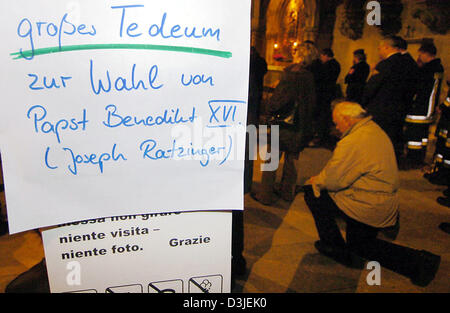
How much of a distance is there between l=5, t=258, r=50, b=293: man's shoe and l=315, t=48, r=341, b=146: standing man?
515 cm

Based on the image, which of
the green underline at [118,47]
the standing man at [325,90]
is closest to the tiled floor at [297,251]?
the green underline at [118,47]

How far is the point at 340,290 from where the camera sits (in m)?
2.22

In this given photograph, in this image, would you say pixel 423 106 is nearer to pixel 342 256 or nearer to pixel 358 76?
pixel 358 76

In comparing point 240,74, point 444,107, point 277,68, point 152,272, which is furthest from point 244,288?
point 277,68

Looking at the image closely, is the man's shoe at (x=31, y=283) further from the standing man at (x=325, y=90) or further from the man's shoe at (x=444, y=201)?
the standing man at (x=325, y=90)

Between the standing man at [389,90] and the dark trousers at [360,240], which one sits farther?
the standing man at [389,90]

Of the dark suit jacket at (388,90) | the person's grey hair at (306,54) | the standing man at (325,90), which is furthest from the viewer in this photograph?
the standing man at (325,90)

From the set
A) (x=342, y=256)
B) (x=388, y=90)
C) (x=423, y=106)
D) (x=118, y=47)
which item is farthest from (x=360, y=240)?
(x=423, y=106)

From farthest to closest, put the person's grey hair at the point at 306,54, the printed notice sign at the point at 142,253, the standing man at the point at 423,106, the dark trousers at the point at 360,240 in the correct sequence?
the standing man at the point at 423,106 → the person's grey hair at the point at 306,54 → the dark trousers at the point at 360,240 → the printed notice sign at the point at 142,253

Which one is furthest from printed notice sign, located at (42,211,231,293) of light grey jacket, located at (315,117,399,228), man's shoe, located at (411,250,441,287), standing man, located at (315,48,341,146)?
standing man, located at (315,48,341,146)

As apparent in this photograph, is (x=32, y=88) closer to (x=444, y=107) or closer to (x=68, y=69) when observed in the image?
(x=68, y=69)

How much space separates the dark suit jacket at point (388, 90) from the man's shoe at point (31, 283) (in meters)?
3.98

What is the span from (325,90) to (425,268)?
14.2 ft

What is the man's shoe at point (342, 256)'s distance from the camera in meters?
2.52
